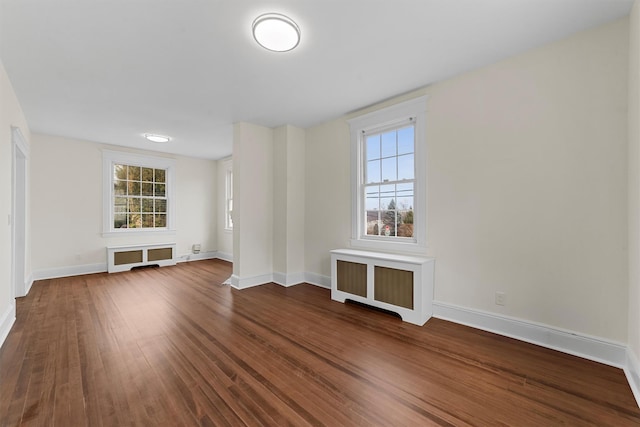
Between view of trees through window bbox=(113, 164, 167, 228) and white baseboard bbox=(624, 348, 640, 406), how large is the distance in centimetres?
743

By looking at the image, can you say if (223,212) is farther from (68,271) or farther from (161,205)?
(68,271)

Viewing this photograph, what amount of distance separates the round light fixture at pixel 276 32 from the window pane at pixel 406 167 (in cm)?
188

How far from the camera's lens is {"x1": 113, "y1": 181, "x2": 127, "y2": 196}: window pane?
5.64 meters

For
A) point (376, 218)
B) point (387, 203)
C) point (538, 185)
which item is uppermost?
point (538, 185)

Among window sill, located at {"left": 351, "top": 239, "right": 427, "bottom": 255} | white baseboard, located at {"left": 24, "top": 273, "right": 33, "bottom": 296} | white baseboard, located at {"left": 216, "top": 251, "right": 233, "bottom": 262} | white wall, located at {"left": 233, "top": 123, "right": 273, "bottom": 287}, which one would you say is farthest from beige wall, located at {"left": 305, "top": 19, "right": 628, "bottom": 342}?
white baseboard, located at {"left": 24, "top": 273, "right": 33, "bottom": 296}

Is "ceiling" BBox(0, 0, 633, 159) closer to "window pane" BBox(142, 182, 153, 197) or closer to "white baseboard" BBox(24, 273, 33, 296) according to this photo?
"window pane" BBox(142, 182, 153, 197)

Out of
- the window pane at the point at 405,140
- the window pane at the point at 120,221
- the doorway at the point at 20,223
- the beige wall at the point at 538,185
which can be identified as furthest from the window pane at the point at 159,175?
the beige wall at the point at 538,185

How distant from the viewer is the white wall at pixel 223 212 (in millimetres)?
6746

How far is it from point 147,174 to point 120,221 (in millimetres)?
1191

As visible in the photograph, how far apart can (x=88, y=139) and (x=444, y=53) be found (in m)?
6.29

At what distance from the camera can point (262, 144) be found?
449 cm

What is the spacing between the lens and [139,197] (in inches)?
235

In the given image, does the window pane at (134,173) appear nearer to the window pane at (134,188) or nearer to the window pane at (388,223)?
the window pane at (134,188)

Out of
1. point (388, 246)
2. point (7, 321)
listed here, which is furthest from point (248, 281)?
point (7, 321)
